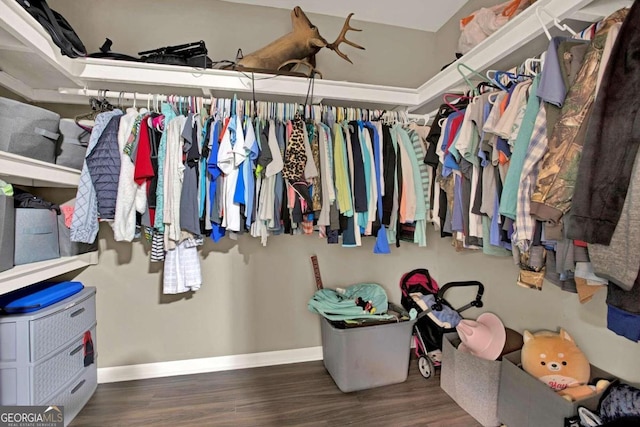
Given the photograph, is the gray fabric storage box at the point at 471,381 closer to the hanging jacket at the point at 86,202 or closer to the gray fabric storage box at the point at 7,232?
the hanging jacket at the point at 86,202

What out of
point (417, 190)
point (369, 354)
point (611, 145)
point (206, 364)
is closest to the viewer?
point (611, 145)

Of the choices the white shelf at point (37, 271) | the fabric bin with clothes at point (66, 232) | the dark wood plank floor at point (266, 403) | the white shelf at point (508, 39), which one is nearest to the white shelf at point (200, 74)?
the white shelf at point (508, 39)

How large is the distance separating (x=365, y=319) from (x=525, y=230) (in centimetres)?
115

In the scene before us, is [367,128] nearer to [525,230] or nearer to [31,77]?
[525,230]

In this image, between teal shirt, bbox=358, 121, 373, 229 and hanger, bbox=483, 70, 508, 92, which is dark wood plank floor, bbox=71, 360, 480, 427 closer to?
teal shirt, bbox=358, 121, 373, 229

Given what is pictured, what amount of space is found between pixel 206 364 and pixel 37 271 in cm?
118

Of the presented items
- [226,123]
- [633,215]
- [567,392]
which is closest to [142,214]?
[226,123]

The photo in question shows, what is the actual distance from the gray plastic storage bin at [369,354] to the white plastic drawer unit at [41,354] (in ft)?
4.72

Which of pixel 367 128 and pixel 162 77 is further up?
pixel 162 77

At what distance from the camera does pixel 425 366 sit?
6.89 ft

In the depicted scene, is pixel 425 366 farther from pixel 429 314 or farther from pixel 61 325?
pixel 61 325

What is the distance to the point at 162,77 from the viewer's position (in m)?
1.67

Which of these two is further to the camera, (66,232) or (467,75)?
(66,232)

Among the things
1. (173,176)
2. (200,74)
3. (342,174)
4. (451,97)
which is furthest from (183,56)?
(451,97)
